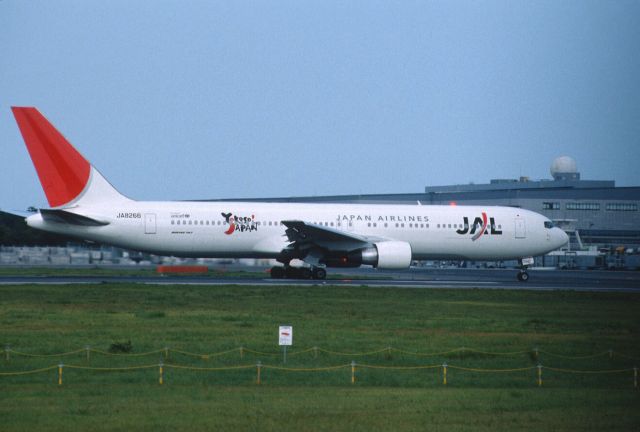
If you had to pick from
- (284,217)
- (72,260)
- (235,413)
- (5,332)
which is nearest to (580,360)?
(235,413)

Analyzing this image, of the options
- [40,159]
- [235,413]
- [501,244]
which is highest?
[40,159]

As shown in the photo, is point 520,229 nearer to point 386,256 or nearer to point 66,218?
point 386,256

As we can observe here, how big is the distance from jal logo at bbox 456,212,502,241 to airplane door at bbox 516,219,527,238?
1.23m

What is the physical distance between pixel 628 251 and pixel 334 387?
82771mm

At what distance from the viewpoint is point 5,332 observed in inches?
990

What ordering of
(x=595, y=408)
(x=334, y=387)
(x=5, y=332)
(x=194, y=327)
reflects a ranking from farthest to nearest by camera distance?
(x=194, y=327) → (x=5, y=332) → (x=334, y=387) → (x=595, y=408)

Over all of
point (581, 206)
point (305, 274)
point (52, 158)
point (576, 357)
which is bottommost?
point (576, 357)

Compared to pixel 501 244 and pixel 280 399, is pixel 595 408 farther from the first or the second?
pixel 501 244

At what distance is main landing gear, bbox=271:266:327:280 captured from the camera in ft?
158

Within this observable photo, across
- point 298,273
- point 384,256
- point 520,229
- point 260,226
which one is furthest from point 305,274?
point 520,229

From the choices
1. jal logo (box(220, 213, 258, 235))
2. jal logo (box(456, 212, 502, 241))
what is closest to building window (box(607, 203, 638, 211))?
jal logo (box(456, 212, 502, 241))

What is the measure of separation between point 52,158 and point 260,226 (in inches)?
427

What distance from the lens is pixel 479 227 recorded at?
51.2m

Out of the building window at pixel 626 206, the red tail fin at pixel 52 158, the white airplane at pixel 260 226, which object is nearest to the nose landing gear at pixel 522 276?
the white airplane at pixel 260 226
